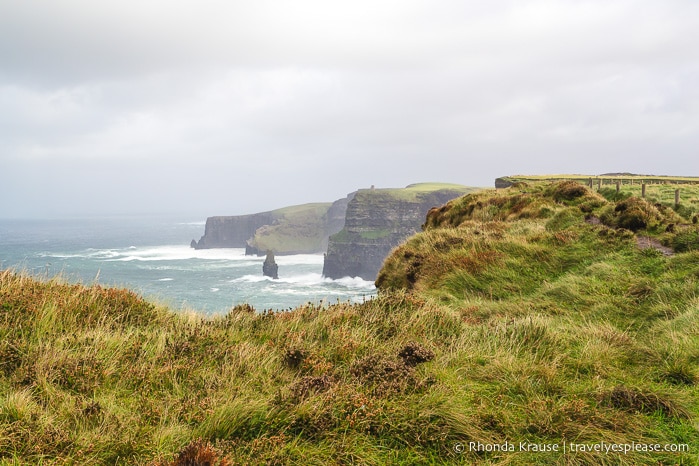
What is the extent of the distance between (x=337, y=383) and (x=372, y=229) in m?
→ 167

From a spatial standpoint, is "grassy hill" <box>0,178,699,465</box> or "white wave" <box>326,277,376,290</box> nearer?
"grassy hill" <box>0,178,699,465</box>

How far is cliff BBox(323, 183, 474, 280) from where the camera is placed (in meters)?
155

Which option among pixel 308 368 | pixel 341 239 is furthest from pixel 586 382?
pixel 341 239

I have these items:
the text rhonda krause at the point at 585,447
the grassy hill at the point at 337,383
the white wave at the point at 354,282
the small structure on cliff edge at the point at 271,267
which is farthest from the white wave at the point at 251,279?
the text rhonda krause at the point at 585,447

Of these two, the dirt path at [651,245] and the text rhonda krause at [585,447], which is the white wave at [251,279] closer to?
the dirt path at [651,245]

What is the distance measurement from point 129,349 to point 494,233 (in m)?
14.2

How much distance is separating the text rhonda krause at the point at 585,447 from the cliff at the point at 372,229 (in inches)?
5723

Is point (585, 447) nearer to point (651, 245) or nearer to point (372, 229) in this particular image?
point (651, 245)

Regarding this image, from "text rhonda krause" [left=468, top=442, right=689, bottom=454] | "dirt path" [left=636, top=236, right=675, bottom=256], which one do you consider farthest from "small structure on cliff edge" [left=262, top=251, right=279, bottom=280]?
"text rhonda krause" [left=468, top=442, right=689, bottom=454]

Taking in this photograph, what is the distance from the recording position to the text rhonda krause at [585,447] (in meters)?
3.56

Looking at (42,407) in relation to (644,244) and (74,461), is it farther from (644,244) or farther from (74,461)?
(644,244)

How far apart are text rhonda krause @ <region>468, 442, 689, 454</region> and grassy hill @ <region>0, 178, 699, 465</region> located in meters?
0.02

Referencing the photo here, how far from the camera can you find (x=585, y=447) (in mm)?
3564

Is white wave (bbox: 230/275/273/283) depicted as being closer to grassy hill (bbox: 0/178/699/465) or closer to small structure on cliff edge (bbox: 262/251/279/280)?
small structure on cliff edge (bbox: 262/251/279/280)
